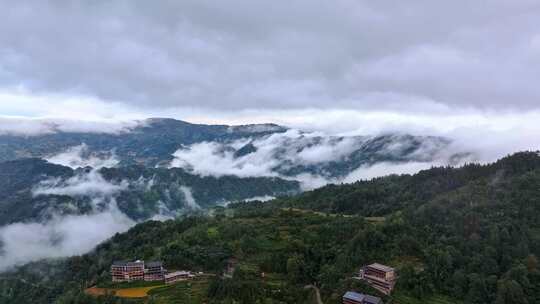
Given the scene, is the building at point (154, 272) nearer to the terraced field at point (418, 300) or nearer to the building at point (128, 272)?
the building at point (128, 272)

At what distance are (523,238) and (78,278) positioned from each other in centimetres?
11050

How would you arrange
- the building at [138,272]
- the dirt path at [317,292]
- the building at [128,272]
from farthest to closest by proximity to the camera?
the building at [128,272] < the building at [138,272] < the dirt path at [317,292]

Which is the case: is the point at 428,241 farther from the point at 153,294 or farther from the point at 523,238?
the point at 153,294

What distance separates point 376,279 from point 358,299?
9147 millimetres

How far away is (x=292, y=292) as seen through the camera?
93500mm

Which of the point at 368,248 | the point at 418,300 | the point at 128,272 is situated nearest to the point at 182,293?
the point at 128,272

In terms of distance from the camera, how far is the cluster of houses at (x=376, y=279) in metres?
88.2

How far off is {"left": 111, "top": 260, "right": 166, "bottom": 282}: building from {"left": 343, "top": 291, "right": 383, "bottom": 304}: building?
A: 40976 millimetres

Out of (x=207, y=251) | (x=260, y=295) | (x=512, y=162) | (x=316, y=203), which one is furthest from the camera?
Answer: (x=316, y=203)

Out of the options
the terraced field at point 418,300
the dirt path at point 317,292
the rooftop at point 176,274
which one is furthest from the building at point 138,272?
the terraced field at point 418,300

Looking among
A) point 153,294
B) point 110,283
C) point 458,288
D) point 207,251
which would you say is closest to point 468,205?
Result: point 458,288

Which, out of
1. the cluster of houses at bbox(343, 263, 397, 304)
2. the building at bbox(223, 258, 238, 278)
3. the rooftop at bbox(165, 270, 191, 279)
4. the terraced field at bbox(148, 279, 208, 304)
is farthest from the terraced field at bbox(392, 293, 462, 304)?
the rooftop at bbox(165, 270, 191, 279)

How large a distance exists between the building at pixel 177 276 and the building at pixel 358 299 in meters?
35.0

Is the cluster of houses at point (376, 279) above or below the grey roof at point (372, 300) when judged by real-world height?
above
